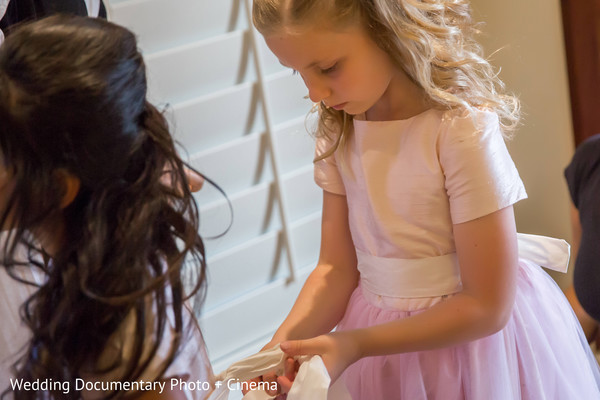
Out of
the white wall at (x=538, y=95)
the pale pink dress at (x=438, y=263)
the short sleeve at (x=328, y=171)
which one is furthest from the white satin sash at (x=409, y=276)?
the white wall at (x=538, y=95)

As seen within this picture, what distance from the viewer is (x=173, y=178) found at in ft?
2.70

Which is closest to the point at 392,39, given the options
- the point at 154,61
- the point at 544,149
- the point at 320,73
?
the point at 320,73

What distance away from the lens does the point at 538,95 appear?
1902 millimetres

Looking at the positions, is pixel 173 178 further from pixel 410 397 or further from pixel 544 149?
pixel 544 149

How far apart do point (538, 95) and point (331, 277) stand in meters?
1.09

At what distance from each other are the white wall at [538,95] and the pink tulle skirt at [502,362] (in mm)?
935

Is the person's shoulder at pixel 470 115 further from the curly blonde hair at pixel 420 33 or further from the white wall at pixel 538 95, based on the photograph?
the white wall at pixel 538 95

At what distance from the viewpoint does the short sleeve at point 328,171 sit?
1079 mm

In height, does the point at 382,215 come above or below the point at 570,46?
above

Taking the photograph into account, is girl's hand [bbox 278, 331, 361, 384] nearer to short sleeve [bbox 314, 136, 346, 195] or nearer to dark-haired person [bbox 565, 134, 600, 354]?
short sleeve [bbox 314, 136, 346, 195]

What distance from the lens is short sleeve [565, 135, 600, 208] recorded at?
4.32ft

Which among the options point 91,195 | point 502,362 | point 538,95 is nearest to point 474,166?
point 502,362

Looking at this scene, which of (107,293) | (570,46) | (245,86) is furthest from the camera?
(570,46)

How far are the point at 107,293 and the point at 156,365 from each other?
4.2 inches
